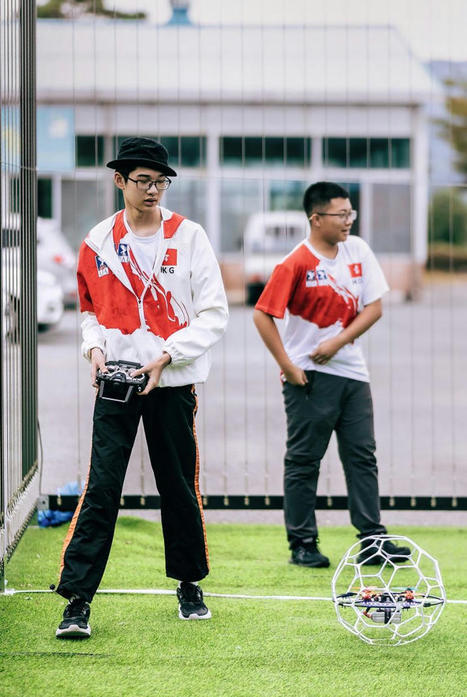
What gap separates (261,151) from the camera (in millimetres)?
6848

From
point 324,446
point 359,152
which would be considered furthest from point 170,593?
point 359,152

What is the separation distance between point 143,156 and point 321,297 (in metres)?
1.46

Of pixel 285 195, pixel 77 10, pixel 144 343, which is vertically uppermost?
pixel 77 10

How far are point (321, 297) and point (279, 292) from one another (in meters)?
0.21

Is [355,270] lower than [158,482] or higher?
higher

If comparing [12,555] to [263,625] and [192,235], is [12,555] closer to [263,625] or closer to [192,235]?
[263,625]

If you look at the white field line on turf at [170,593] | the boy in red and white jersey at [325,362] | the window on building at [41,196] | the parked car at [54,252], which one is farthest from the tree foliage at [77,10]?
the parked car at [54,252]

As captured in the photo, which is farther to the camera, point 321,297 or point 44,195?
point 44,195

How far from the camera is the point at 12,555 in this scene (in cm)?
522

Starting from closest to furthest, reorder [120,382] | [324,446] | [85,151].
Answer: [120,382], [324,446], [85,151]

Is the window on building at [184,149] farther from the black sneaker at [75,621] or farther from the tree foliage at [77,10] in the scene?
the black sneaker at [75,621]

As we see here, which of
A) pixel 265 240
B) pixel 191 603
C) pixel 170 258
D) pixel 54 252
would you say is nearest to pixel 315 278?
pixel 170 258

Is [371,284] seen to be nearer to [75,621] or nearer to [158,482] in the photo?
[158,482]

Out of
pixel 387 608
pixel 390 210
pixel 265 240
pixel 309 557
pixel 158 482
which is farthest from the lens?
pixel 265 240
